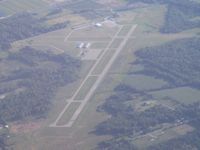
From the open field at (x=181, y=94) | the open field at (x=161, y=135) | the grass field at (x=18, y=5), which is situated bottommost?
the grass field at (x=18, y=5)

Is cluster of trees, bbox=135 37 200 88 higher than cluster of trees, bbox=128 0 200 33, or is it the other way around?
cluster of trees, bbox=135 37 200 88

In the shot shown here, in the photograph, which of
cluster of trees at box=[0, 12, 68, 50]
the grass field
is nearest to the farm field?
the grass field

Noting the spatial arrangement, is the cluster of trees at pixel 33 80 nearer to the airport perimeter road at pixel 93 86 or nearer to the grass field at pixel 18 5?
the airport perimeter road at pixel 93 86

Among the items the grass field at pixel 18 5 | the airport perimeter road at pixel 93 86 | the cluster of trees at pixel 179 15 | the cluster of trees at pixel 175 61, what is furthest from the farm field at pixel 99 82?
the cluster of trees at pixel 179 15

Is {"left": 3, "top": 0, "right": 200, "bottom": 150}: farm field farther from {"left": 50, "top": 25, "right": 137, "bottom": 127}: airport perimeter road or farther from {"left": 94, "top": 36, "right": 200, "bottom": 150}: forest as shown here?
{"left": 94, "top": 36, "right": 200, "bottom": 150}: forest

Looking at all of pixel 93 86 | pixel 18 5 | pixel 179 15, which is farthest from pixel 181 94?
pixel 18 5

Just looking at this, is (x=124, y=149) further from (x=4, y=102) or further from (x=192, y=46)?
(x=192, y=46)
